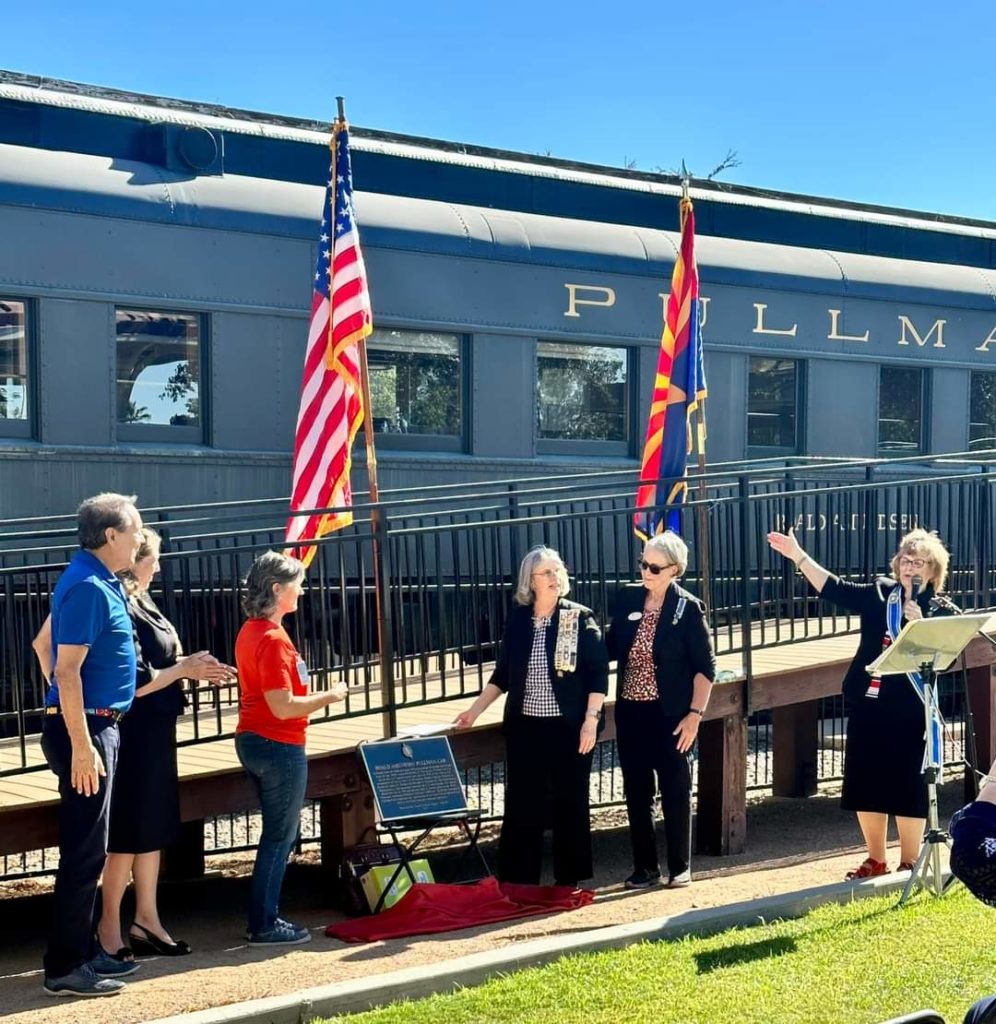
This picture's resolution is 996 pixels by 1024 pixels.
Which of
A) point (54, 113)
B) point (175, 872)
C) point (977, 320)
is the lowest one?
point (175, 872)

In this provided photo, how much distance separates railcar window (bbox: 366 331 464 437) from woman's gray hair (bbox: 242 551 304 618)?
4077 mm

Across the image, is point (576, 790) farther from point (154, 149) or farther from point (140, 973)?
point (154, 149)

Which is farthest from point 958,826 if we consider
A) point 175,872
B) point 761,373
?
point 761,373

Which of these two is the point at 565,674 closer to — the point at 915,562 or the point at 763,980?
the point at 915,562

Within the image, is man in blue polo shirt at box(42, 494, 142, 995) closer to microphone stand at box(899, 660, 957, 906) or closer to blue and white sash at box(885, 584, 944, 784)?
microphone stand at box(899, 660, 957, 906)

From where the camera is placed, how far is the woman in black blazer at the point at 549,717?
6.73m

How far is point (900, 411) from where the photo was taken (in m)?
12.6

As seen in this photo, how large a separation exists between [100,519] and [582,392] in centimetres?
604

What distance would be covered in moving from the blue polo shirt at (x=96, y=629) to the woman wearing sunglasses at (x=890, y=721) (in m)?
3.05

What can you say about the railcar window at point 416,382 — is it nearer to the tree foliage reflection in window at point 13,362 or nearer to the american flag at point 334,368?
the american flag at point 334,368

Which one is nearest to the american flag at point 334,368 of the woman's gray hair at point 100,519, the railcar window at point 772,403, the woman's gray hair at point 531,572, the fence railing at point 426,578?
the fence railing at point 426,578

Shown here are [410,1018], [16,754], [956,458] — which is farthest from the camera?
[956,458]

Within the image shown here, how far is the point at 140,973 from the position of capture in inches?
221

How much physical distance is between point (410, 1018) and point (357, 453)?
5.45 meters
